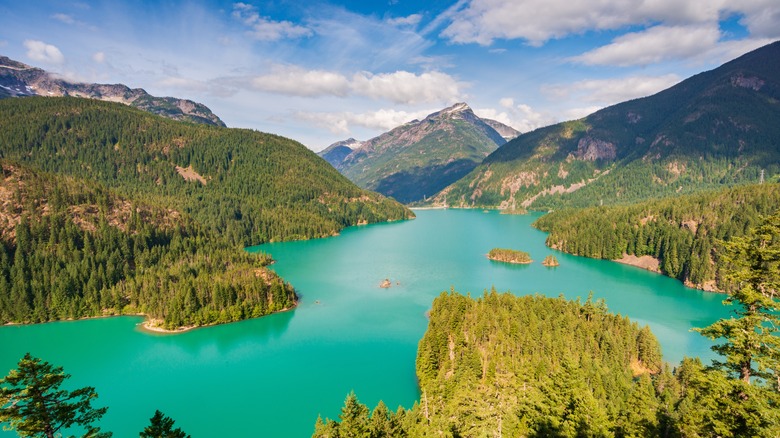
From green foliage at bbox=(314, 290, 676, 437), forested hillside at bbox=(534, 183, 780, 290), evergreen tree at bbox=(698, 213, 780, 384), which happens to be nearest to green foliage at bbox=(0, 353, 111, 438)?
green foliage at bbox=(314, 290, 676, 437)

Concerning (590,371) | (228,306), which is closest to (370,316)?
(228,306)

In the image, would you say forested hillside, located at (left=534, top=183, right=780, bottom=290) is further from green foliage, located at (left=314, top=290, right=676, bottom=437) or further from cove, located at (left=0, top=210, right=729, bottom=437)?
green foliage, located at (left=314, top=290, right=676, bottom=437)

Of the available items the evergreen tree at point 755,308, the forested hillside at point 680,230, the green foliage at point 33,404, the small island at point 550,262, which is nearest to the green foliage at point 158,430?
the green foliage at point 33,404

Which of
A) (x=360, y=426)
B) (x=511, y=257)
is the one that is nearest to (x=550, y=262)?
(x=511, y=257)

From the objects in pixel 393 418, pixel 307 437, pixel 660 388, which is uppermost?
pixel 393 418

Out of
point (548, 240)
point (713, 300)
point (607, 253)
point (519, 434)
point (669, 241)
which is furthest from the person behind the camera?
point (548, 240)

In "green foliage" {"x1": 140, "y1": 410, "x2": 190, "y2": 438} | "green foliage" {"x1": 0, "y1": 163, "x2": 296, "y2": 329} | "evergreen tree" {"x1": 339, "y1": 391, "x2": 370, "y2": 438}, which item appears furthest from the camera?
"green foliage" {"x1": 0, "y1": 163, "x2": 296, "y2": 329}

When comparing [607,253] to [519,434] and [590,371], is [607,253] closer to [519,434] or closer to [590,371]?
[590,371]
